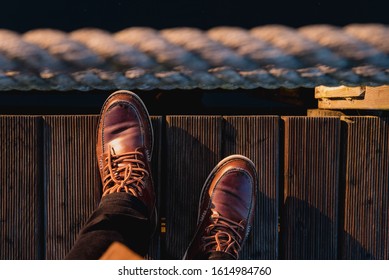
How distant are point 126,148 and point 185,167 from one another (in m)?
0.21

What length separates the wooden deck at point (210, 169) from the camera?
1.14 meters

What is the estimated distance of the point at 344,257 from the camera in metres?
1.17

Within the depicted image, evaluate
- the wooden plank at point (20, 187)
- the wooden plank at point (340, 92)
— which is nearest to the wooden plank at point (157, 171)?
the wooden plank at point (20, 187)

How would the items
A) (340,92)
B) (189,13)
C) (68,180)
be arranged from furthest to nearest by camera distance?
(340,92), (68,180), (189,13)

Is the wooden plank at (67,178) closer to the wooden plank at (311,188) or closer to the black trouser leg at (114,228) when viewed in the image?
the black trouser leg at (114,228)

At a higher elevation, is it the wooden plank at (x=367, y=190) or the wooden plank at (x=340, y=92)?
the wooden plank at (x=340, y=92)

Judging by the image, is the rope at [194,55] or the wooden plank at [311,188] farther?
the wooden plank at [311,188]

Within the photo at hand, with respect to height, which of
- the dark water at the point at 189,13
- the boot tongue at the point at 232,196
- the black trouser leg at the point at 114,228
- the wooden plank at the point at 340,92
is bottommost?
the black trouser leg at the point at 114,228

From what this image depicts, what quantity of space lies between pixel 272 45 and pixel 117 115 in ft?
2.33

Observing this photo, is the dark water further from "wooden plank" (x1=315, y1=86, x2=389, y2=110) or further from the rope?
"wooden plank" (x1=315, y1=86, x2=389, y2=110)

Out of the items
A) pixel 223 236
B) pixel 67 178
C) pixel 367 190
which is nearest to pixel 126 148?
pixel 67 178

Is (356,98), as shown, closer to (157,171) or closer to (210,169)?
(210,169)

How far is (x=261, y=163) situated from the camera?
116cm

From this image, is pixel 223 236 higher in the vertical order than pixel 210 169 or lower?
lower
